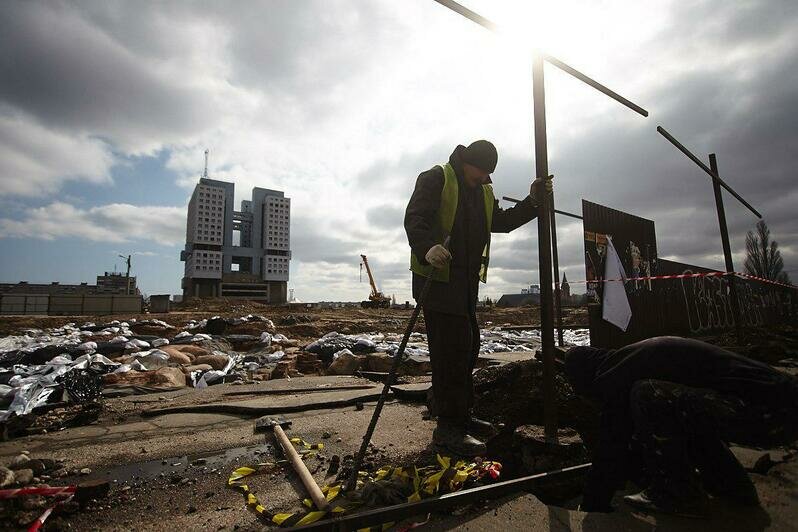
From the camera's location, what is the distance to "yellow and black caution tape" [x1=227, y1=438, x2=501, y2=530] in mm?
1624

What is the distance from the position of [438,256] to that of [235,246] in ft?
251

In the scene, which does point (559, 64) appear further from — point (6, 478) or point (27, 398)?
point (27, 398)

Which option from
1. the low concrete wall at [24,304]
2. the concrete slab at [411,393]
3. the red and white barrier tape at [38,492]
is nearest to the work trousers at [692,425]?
the concrete slab at [411,393]

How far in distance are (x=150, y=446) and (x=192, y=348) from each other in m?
4.72

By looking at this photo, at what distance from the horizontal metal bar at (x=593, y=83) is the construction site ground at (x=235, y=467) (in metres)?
2.50

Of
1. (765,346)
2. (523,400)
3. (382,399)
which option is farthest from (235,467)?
(765,346)

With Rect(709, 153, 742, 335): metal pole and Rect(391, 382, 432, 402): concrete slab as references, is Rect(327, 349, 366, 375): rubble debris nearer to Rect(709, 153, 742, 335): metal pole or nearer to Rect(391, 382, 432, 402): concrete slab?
Rect(391, 382, 432, 402): concrete slab

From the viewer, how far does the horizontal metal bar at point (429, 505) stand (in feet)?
4.53

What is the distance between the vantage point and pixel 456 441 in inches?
86.2

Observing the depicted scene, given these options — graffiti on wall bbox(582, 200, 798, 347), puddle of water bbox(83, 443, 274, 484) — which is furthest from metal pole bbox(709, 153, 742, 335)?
puddle of water bbox(83, 443, 274, 484)

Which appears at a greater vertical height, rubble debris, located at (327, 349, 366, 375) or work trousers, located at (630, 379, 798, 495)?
work trousers, located at (630, 379, 798, 495)


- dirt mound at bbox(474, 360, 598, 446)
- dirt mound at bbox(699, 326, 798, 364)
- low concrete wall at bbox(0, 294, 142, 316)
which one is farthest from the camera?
low concrete wall at bbox(0, 294, 142, 316)

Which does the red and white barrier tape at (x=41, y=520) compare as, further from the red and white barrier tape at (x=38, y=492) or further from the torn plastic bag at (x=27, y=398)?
the torn plastic bag at (x=27, y=398)

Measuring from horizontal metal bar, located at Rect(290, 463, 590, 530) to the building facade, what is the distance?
66.2 metres
